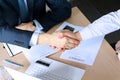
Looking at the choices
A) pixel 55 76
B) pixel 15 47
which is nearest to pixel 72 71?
pixel 55 76

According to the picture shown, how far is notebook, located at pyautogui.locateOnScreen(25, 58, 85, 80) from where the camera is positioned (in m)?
1.07

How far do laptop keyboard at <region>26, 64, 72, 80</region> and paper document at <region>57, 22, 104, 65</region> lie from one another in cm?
12

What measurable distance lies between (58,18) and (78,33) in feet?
0.75

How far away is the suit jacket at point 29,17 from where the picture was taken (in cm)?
117

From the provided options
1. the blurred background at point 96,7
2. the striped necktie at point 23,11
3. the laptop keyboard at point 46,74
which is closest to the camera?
the laptop keyboard at point 46,74

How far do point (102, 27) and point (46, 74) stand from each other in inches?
17.0

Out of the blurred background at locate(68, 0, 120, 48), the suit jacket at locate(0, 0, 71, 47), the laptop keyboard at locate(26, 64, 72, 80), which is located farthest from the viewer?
the blurred background at locate(68, 0, 120, 48)

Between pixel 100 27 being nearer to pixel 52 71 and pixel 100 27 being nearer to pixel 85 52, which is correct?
pixel 85 52

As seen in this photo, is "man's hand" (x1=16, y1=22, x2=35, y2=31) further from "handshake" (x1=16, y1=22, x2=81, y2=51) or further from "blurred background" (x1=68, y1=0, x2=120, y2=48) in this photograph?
"blurred background" (x1=68, y1=0, x2=120, y2=48)

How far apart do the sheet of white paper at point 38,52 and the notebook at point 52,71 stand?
1.2 inches

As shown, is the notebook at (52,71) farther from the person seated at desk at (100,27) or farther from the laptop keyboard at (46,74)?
the person seated at desk at (100,27)

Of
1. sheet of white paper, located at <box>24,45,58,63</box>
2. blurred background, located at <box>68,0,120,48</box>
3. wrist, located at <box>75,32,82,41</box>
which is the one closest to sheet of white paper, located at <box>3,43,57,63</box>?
sheet of white paper, located at <box>24,45,58,63</box>

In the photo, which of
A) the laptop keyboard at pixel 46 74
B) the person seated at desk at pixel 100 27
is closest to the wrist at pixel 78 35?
the person seated at desk at pixel 100 27

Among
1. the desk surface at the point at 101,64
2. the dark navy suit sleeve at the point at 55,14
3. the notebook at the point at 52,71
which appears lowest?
the desk surface at the point at 101,64
